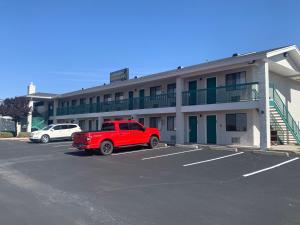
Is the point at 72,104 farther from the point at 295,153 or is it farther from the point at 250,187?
the point at 250,187

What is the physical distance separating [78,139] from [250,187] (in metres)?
11.6

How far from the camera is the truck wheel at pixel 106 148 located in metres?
18.2

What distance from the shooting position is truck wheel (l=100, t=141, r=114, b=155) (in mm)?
18202

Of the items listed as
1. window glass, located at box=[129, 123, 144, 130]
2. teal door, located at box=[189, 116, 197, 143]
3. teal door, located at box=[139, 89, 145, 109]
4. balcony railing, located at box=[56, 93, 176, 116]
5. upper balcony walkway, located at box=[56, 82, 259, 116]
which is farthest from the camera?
teal door, located at box=[139, 89, 145, 109]

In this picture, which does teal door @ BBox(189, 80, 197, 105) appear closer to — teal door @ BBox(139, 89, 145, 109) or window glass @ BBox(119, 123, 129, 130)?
teal door @ BBox(139, 89, 145, 109)

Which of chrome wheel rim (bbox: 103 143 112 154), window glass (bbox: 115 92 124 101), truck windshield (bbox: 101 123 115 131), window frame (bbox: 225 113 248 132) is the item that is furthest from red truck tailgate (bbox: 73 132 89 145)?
window glass (bbox: 115 92 124 101)

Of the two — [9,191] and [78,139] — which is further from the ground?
[78,139]

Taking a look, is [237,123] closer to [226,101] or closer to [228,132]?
[228,132]

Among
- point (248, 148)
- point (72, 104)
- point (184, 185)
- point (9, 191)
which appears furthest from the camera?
point (72, 104)

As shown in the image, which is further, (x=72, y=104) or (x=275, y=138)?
(x=72, y=104)

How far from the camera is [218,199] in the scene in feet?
26.1

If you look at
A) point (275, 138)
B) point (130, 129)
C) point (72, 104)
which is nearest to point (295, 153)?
point (275, 138)

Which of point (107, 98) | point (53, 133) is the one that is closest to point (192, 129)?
point (53, 133)

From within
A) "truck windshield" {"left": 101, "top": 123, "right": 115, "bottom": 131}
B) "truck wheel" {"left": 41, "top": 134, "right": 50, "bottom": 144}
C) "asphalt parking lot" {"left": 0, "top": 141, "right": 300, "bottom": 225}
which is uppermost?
"truck windshield" {"left": 101, "top": 123, "right": 115, "bottom": 131}
